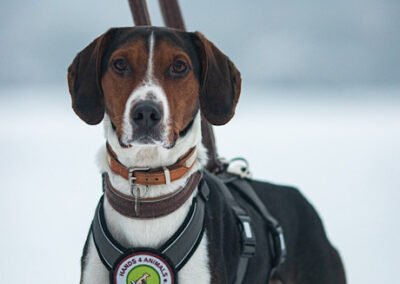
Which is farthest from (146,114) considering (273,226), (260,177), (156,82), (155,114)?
(260,177)

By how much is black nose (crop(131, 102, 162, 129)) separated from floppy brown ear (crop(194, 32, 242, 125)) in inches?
11.1

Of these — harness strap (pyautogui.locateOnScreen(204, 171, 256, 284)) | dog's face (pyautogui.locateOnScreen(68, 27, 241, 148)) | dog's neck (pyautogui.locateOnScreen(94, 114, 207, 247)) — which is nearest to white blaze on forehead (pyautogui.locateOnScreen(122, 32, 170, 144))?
dog's face (pyautogui.locateOnScreen(68, 27, 241, 148))

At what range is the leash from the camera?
2.43 metres

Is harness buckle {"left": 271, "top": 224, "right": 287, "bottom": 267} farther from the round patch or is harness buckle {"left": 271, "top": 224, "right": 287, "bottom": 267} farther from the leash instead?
the round patch

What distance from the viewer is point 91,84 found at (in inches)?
98.7

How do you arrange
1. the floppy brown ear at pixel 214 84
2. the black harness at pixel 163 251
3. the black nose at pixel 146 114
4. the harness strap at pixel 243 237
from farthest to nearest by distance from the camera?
1. the harness strap at pixel 243 237
2. the floppy brown ear at pixel 214 84
3. the black harness at pixel 163 251
4. the black nose at pixel 146 114

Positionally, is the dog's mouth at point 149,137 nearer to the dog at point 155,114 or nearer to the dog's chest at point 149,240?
the dog at point 155,114

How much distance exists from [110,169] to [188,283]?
420 mm

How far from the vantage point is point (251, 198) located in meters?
3.08

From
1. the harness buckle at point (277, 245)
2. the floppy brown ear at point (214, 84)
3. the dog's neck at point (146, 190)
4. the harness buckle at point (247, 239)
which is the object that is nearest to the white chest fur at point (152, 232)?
the dog's neck at point (146, 190)

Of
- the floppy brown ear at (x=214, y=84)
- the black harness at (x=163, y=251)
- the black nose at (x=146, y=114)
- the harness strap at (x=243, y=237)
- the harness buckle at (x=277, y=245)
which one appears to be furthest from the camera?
the harness buckle at (x=277, y=245)

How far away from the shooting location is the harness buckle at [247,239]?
272 centimetres

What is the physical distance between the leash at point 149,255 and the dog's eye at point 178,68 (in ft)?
1.43

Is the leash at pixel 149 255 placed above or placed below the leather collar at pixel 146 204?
below
